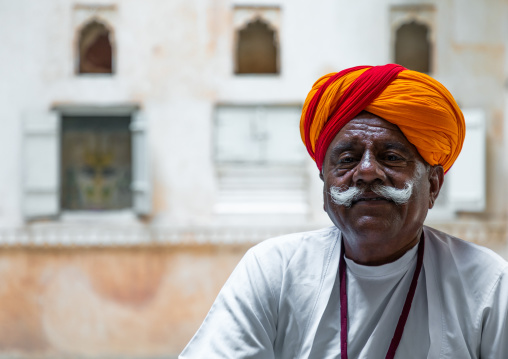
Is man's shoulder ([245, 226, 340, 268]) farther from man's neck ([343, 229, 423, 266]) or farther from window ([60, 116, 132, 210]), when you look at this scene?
window ([60, 116, 132, 210])

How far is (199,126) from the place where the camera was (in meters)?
5.84

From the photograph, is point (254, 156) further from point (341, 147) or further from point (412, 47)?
point (341, 147)

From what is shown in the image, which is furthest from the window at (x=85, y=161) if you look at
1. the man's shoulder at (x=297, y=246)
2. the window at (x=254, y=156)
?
the man's shoulder at (x=297, y=246)

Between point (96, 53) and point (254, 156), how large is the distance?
2.48 metres

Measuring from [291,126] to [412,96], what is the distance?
4.31 metres

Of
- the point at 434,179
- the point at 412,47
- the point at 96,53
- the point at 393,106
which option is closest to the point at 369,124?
the point at 393,106

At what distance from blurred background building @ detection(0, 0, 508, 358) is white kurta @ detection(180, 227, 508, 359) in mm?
4171

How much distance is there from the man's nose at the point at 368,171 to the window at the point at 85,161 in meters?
4.32

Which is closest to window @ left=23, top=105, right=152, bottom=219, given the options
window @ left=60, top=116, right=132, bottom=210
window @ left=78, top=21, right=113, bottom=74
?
window @ left=60, top=116, right=132, bottom=210

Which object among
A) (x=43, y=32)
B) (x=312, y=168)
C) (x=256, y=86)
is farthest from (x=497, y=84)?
(x=43, y=32)

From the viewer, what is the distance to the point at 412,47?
6.84 metres

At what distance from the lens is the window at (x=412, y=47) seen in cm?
684

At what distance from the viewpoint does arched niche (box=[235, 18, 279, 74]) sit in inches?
272

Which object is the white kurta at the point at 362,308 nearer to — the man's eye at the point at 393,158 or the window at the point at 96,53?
the man's eye at the point at 393,158
